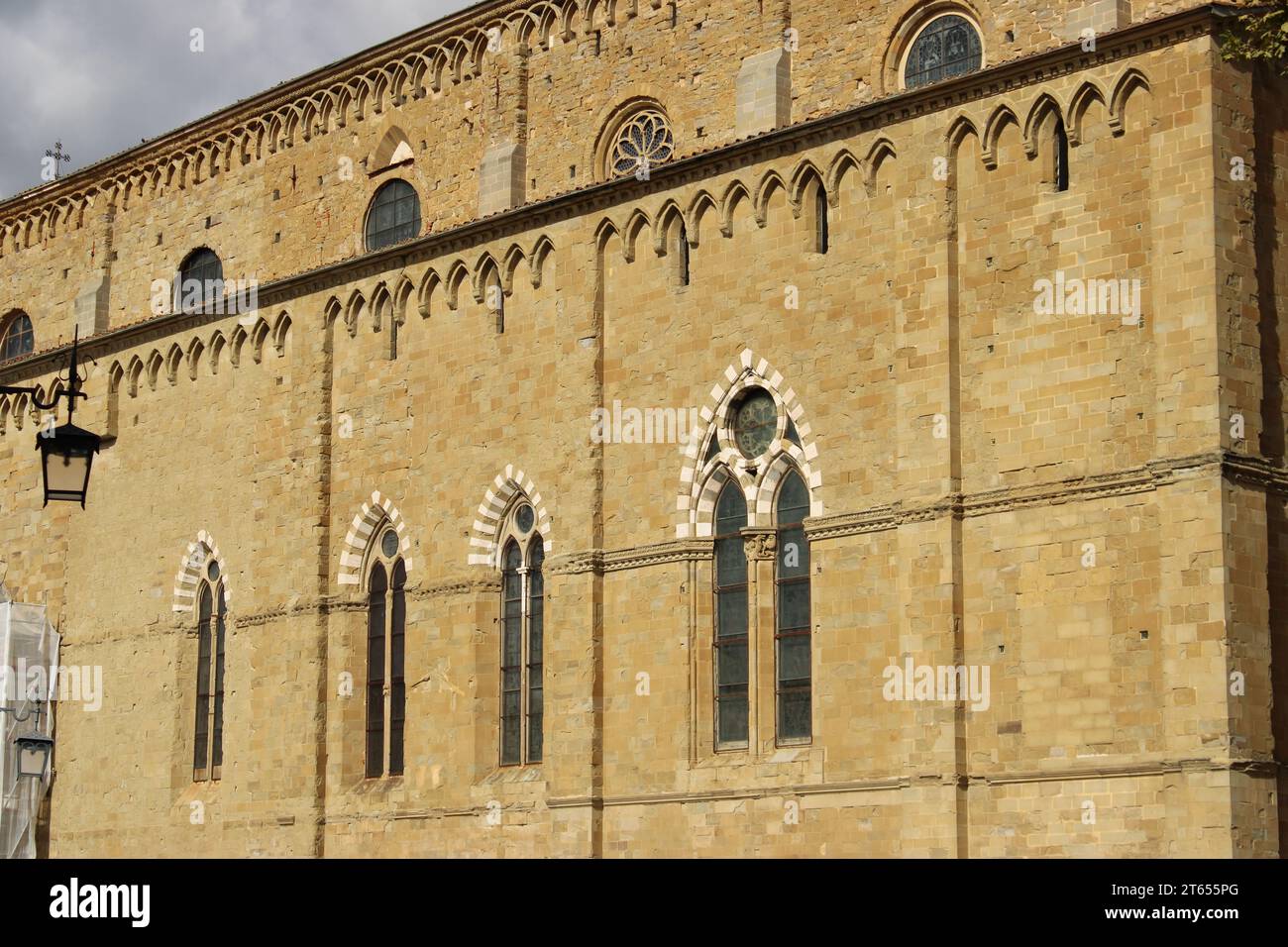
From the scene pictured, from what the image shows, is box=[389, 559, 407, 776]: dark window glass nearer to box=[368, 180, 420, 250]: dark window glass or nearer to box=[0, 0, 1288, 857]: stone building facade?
box=[0, 0, 1288, 857]: stone building facade

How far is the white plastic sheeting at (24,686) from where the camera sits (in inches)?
1302

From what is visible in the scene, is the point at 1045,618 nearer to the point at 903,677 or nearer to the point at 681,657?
the point at 903,677

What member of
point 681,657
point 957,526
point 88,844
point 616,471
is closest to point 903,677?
point 957,526

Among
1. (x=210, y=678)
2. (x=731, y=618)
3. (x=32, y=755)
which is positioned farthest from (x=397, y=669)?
(x=731, y=618)

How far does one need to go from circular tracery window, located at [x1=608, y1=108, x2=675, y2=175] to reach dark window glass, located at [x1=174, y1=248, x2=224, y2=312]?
7.74 m

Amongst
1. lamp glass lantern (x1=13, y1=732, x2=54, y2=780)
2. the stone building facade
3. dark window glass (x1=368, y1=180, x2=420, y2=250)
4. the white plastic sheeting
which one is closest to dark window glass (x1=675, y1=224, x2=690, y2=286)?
the stone building facade

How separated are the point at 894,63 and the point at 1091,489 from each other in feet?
20.0

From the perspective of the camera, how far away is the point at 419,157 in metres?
30.0

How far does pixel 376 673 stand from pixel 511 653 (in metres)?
2.54

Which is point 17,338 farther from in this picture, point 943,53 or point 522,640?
point 943,53

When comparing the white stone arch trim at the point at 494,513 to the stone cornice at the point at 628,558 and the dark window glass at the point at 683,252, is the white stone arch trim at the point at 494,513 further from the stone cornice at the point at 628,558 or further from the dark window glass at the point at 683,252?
the dark window glass at the point at 683,252

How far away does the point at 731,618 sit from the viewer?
24328mm

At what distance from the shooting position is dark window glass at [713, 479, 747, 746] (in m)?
24.1

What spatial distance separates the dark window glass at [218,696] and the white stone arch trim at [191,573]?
48 centimetres
